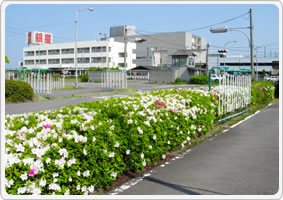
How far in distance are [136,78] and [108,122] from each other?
211 feet

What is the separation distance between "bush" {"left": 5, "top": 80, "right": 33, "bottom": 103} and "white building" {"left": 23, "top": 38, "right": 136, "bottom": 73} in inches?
2479

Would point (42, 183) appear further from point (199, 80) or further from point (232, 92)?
point (199, 80)

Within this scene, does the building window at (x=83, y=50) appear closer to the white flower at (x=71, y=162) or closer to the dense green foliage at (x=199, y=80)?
the dense green foliage at (x=199, y=80)

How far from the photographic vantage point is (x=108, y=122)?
5.19 metres

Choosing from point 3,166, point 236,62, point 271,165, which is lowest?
point 271,165

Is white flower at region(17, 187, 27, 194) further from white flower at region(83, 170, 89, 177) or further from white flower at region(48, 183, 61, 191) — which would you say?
white flower at region(83, 170, 89, 177)

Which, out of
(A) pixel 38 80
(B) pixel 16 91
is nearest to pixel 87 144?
(B) pixel 16 91

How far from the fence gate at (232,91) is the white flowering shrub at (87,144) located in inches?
162

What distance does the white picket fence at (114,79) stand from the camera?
97.5ft

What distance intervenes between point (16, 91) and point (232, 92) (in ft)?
40.3

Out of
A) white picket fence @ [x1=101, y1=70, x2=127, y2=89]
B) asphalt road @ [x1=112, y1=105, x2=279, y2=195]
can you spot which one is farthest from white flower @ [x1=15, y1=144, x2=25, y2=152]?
white picket fence @ [x1=101, y1=70, x2=127, y2=89]

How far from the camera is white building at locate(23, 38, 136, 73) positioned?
82438 mm

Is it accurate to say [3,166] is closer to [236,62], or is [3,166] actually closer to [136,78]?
[136,78]

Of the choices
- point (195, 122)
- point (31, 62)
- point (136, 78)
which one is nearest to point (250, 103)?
point (195, 122)
